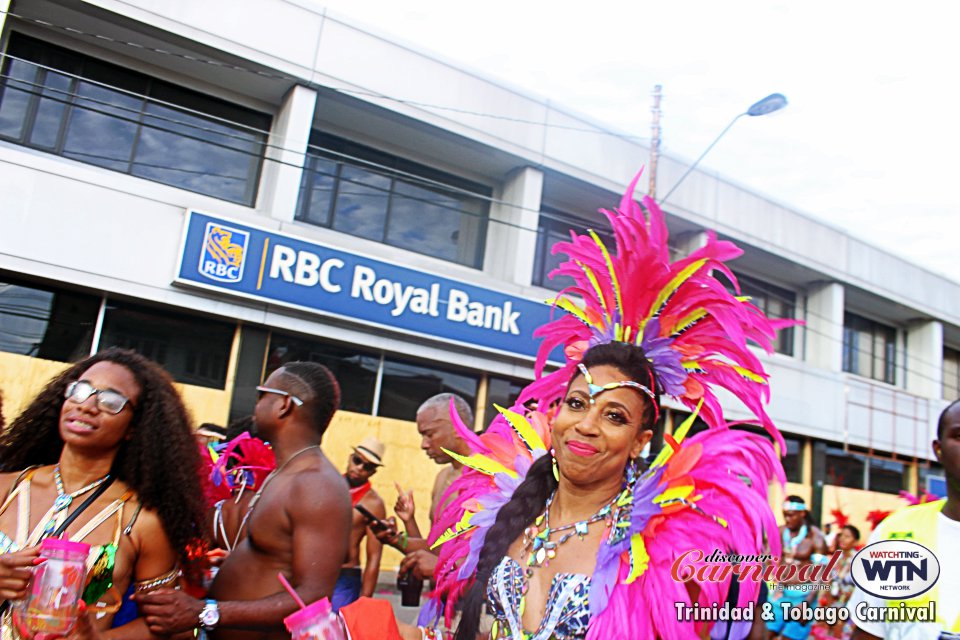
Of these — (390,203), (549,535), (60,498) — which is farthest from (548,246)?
(60,498)

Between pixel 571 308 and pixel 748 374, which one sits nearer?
pixel 748 374

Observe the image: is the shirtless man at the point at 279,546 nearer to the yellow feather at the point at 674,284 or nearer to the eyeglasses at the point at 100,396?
the eyeglasses at the point at 100,396

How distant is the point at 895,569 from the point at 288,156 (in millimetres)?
9957

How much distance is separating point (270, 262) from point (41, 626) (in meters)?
8.57

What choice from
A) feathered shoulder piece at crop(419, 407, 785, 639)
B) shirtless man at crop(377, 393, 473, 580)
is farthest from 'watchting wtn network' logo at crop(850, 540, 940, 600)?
shirtless man at crop(377, 393, 473, 580)

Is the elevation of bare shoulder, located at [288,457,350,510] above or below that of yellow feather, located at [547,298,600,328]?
below

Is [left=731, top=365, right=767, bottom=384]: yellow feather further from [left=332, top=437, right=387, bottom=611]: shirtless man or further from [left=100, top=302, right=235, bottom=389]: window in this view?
[left=100, top=302, right=235, bottom=389]: window

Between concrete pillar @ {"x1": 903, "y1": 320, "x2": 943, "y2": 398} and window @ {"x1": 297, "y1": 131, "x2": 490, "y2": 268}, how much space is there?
47.9 feet

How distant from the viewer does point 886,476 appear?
65.2 feet

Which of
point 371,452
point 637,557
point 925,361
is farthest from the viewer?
point 925,361

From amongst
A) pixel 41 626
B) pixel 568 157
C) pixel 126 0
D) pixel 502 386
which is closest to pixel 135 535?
pixel 41 626

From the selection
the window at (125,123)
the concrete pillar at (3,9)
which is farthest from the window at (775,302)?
the concrete pillar at (3,9)

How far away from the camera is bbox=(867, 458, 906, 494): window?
1936 centimetres

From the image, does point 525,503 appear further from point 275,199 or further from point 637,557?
point 275,199
